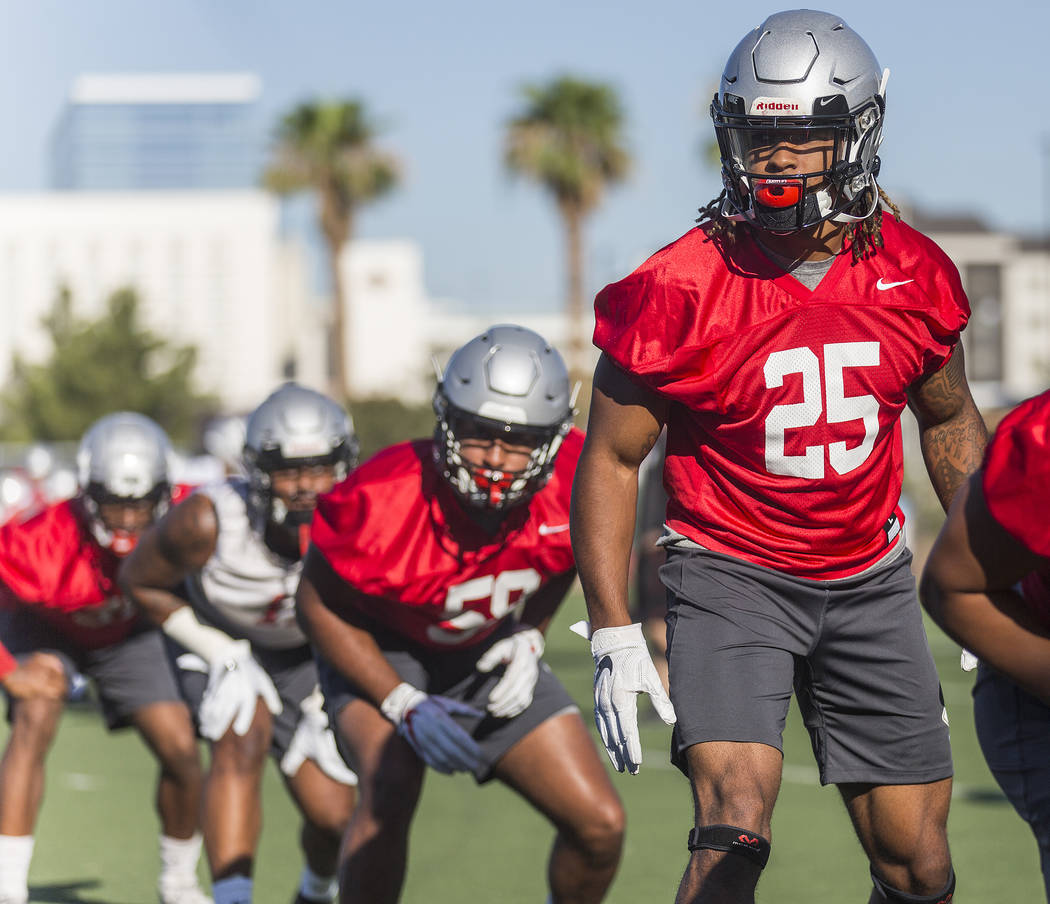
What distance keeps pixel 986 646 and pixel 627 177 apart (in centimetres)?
3122

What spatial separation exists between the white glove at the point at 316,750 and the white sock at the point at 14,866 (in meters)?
0.85

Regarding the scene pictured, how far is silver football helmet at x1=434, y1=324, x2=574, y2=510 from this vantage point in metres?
4.31

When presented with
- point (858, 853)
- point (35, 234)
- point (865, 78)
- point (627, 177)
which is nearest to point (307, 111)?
point (627, 177)

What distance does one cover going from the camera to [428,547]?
4383 mm

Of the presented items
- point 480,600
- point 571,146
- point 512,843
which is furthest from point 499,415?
point 571,146

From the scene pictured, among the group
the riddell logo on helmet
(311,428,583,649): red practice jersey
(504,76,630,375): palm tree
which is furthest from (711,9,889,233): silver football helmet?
(504,76,630,375): palm tree

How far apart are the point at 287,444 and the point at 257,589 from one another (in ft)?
1.67

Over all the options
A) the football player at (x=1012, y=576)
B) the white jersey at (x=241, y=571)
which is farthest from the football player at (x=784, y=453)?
the white jersey at (x=241, y=571)

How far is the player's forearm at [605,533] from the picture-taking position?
3359 millimetres

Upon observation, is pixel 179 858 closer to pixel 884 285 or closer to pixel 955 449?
pixel 955 449

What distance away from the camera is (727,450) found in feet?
11.1

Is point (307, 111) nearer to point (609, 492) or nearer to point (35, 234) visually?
point (609, 492)

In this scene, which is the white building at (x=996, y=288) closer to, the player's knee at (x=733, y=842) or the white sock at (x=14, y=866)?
the white sock at (x=14, y=866)

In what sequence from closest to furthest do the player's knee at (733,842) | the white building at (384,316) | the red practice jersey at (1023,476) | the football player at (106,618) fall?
the red practice jersey at (1023,476), the player's knee at (733,842), the football player at (106,618), the white building at (384,316)
